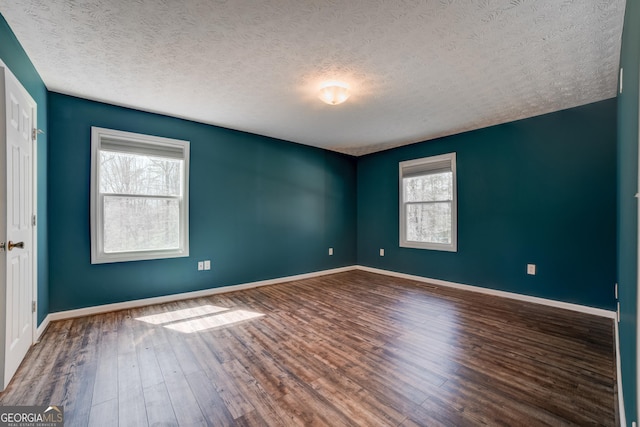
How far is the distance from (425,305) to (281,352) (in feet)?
6.55

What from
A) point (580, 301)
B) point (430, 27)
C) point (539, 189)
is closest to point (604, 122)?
point (539, 189)

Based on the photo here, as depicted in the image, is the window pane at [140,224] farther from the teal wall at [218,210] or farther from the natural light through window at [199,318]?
the natural light through window at [199,318]

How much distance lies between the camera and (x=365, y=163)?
5863mm

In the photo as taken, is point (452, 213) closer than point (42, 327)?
No

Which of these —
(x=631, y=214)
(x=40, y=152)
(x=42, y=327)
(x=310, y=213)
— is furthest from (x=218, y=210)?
(x=631, y=214)

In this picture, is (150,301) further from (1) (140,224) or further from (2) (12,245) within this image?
(2) (12,245)

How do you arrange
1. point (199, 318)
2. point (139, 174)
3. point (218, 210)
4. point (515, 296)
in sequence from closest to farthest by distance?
point (199, 318)
point (139, 174)
point (515, 296)
point (218, 210)

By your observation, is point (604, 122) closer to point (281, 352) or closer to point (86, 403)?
point (281, 352)

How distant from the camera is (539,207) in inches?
142

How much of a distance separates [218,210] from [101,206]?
4.44ft

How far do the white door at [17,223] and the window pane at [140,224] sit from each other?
91 cm

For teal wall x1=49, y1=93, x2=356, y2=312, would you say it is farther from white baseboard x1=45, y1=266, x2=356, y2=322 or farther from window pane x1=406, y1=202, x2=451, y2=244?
window pane x1=406, y1=202, x2=451, y2=244

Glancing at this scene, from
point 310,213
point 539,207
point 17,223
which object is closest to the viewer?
point 17,223

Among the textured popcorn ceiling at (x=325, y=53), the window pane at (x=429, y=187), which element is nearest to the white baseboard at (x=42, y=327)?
the textured popcorn ceiling at (x=325, y=53)
